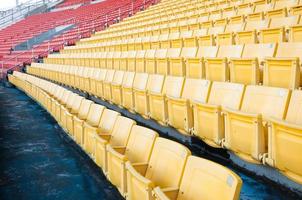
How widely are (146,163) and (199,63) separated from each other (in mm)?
998

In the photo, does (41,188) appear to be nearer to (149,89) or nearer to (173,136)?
(173,136)

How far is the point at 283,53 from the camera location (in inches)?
68.1

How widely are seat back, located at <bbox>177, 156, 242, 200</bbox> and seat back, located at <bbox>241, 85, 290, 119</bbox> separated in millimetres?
446

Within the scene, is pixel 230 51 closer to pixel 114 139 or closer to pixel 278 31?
pixel 278 31

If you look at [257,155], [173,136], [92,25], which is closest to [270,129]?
[257,155]

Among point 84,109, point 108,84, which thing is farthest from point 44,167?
point 108,84

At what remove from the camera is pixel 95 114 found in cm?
208

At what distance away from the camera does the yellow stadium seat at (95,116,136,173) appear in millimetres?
1553

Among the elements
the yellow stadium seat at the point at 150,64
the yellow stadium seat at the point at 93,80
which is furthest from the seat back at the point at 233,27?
the yellow stadium seat at the point at 93,80

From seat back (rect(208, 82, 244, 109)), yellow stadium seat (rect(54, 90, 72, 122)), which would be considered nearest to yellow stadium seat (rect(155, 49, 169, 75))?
yellow stadium seat (rect(54, 90, 72, 122))

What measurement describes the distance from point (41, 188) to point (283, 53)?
1.24 metres

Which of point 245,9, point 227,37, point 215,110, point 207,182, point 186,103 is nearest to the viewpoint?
point 207,182

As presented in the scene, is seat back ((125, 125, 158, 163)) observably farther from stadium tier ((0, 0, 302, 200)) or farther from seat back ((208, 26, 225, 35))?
seat back ((208, 26, 225, 35))

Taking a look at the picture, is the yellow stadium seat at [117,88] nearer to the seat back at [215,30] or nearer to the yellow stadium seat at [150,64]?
the yellow stadium seat at [150,64]
